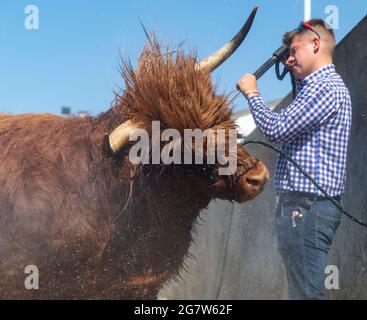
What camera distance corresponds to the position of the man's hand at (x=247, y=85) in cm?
396

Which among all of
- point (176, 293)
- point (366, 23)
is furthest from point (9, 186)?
point (176, 293)

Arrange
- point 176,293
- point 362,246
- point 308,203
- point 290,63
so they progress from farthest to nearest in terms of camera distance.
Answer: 1. point 176,293
2. point 362,246
3. point 290,63
4. point 308,203

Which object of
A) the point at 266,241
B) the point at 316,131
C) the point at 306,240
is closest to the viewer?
the point at 306,240

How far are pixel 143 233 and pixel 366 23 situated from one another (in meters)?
2.12

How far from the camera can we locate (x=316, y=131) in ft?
12.0

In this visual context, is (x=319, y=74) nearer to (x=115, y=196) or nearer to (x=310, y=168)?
(x=310, y=168)

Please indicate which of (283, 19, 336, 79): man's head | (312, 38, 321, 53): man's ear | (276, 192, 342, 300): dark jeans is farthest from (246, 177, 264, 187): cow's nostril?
(312, 38, 321, 53): man's ear

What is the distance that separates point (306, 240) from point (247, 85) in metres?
0.99

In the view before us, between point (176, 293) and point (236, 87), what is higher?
point (236, 87)

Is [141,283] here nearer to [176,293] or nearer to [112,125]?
[112,125]

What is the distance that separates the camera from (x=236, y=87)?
4.10 meters

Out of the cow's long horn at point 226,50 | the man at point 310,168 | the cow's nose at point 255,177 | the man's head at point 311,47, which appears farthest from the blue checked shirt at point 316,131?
Answer: the cow's long horn at point 226,50

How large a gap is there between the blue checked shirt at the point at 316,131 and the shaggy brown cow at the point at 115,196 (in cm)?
45

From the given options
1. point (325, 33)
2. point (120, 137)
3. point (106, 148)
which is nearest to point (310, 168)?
point (325, 33)
